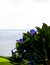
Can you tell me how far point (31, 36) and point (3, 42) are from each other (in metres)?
4.78

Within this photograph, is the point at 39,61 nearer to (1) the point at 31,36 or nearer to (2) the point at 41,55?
(2) the point at 41,55

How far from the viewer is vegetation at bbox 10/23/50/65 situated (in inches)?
239

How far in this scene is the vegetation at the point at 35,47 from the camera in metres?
6.06

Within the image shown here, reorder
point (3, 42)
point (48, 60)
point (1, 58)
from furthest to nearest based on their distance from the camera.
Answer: point (3, 42), point (1, 58), point (48, 60)

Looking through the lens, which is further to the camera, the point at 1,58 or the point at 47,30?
the point at 1,58

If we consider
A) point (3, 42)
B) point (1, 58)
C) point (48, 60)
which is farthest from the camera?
point (3, 42)

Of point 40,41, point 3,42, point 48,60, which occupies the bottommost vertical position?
point 48,60

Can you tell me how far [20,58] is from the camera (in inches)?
248

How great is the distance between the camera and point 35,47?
618 cm

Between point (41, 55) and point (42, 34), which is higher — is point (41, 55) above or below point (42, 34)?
below

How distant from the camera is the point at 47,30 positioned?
20.1 ft

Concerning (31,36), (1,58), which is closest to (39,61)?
(31,36)

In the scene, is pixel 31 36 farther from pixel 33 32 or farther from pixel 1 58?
pixel 1 58

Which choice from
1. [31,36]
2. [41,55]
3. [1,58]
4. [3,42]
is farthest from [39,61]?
[3,42]
